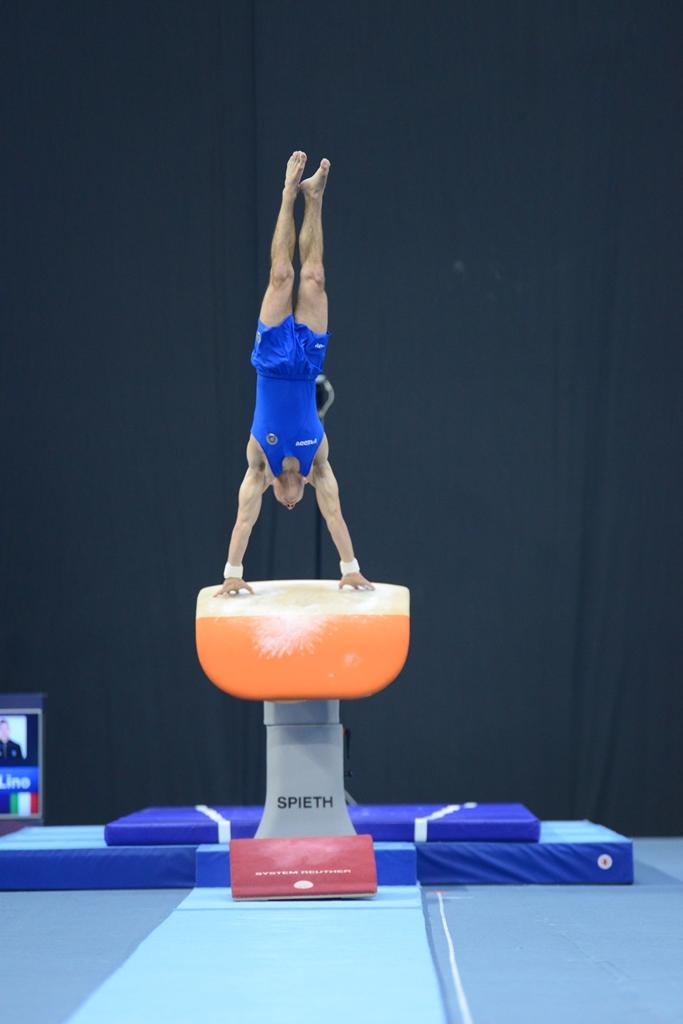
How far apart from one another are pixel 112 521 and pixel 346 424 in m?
1.65

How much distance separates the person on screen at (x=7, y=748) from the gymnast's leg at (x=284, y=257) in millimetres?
3336

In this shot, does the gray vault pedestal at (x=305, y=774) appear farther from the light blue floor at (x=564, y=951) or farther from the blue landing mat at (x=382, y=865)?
the light blue floor at (x=564, y=951)

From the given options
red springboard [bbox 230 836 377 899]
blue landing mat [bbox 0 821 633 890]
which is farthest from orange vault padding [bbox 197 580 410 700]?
blue landing mat [bbox 0 821 633 890]

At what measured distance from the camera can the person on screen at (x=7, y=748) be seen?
27.3 feet

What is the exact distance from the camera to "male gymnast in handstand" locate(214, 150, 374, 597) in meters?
6.26

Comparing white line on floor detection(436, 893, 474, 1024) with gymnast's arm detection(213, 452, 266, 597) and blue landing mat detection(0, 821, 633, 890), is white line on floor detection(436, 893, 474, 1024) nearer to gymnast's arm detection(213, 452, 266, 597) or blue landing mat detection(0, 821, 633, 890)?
blue landing mat detection(0, 821, 633, 890)

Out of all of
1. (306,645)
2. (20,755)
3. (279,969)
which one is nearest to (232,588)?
(306,645)

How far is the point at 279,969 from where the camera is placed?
4.42 metres

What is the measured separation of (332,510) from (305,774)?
1.26m

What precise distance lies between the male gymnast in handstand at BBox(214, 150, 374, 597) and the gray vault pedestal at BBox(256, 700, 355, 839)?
2.06 feet

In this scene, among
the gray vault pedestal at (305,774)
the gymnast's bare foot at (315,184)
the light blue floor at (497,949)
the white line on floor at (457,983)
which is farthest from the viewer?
the gray vault pedestal at (305,774)

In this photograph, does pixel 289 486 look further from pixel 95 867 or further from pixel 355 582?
→ pixel 95 867

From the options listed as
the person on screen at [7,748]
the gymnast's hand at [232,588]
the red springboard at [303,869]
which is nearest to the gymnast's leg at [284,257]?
the gymnast's hand at [232,588]

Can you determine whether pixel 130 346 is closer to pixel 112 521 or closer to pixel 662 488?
pixel 112 521
